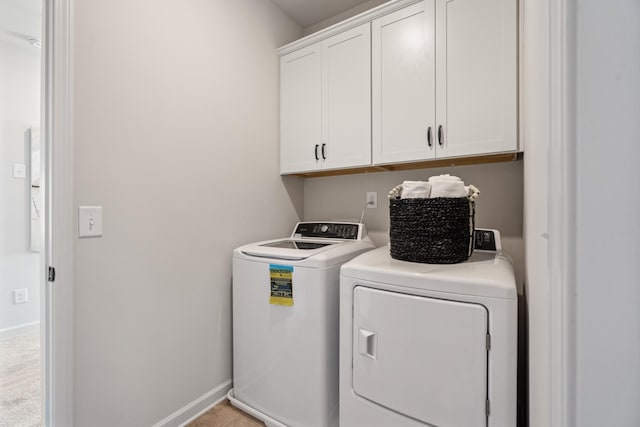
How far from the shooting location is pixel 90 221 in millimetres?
1224

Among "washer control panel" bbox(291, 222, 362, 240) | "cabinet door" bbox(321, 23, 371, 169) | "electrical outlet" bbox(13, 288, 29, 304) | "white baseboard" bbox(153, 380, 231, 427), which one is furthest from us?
"electrical outlet" bbox(13, 288, 29, 304)

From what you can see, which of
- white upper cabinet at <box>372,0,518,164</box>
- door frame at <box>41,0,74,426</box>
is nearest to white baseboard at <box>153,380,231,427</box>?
door frame at <box>41,0,74,426</box>

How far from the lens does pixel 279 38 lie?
2217 millimetres

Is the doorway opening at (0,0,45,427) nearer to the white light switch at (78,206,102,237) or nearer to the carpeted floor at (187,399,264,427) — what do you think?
the carpeted floor at (187,399,264,427)

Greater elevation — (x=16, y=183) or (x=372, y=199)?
(x=16, y=183)

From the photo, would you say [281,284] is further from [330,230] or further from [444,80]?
[444,80]

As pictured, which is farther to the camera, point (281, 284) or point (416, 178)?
point (416, 178)

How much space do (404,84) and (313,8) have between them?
112 centimetres

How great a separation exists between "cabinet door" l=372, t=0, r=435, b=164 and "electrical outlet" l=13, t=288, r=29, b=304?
356 centimetres

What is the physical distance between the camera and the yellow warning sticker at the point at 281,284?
58.2 inches

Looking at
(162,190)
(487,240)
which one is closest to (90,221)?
(162,190)

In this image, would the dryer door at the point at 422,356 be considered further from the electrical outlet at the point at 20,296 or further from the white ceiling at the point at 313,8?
the electrical outlet at the point at 20,296

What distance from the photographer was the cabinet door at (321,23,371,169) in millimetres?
1828

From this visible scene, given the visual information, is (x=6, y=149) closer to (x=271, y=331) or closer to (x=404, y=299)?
(x=271, y=331)
